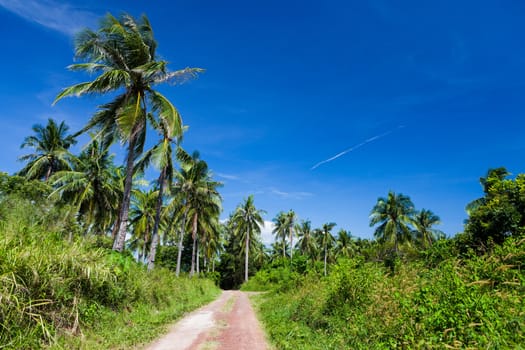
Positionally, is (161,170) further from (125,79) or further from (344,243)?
(344,243)

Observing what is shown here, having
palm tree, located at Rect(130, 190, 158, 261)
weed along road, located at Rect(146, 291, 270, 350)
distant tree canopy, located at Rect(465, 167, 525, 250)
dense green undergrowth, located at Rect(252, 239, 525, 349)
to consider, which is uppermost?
palm tree, located at Rect(130, 190, 158, 261)

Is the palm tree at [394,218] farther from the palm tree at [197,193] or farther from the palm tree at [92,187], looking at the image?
the palm tree at [92,187]

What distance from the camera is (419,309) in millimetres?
4754

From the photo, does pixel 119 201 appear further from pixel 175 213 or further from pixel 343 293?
pixel 343 293

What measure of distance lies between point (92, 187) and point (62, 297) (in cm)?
2228

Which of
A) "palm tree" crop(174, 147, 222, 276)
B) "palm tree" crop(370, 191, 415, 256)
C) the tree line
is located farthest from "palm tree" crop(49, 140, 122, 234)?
"palm tree" crop(370, 191, 415, 256)

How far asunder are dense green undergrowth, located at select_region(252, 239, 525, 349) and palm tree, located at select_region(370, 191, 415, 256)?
30.0 meters

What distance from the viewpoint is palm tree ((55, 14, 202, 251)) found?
12.4 meters

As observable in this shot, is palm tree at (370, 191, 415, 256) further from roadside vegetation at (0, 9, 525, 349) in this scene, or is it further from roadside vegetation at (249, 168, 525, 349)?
roadside vegetation at (249, 168, 525, 349)

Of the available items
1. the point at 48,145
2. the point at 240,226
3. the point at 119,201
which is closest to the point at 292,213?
the point at 240,226

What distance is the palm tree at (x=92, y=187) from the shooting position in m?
24.0

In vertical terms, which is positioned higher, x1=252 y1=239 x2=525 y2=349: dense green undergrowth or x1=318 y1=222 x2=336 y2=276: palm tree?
x1=318 y1=222 x2=336 y2=276: palm tree

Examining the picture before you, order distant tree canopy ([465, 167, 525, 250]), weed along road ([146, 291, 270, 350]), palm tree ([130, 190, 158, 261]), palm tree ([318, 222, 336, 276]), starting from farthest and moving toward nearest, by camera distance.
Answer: palm tree ([318, 222, 336, 276]) < palm tree ([130, 190, 158, 261]) < distant tree canopy ([465, 167, 525, 250]) < weed along road ([146, 291, 270, 350])

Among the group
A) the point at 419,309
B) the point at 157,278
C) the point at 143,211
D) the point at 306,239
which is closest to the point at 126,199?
the point at 157,278
